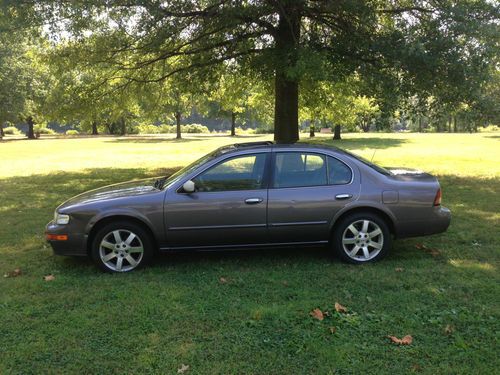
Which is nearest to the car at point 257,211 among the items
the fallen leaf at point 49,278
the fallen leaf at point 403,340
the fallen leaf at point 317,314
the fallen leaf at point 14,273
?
the fallen leaf at point 49,278

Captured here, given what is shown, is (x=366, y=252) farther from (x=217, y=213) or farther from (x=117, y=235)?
(x=117, y=235)

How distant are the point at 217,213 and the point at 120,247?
1.18 metres

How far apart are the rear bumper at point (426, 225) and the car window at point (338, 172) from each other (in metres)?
0.84

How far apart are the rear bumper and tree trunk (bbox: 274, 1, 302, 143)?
5248 mm

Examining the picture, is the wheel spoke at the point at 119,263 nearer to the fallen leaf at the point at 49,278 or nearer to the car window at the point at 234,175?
the fallen leaf at the point at 49,278

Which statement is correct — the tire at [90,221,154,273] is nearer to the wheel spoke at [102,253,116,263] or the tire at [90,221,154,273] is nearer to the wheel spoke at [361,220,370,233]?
the wheel spoke at [102,253,116,263]

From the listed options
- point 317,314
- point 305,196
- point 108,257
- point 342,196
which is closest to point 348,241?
point 342,196

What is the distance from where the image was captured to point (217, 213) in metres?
5.35

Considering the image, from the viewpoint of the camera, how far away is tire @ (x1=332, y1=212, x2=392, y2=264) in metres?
5.52

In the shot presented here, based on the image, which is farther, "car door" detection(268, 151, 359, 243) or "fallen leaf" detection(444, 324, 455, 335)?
"car door" detection(268, 151, 359, 243)

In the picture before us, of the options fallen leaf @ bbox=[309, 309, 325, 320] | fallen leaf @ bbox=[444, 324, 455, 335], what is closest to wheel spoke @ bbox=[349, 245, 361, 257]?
fallen leaf @ bbox=[309, 309, 325, 320]

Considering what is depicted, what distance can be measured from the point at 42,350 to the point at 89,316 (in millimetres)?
620

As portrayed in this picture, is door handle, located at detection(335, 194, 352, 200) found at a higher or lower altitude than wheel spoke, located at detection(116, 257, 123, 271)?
higher

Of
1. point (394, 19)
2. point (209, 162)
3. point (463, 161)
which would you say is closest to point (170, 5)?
point (394, 19)
